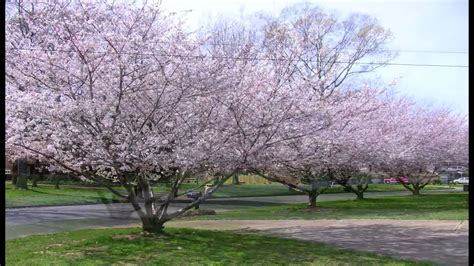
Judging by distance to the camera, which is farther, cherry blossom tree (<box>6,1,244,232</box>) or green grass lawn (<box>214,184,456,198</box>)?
green grass lawn (<box>214,184,456,198</box>)

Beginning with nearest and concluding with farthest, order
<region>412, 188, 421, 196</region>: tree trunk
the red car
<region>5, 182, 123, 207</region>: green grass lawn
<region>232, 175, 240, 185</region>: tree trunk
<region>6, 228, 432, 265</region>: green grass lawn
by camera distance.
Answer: <region>6, 228, 432, 265</region>: green grass lawn
<region>232, 175, 240, 185</region>: tree trunk
<region>5, 182, 123, 207</region>: green grass lawn
the red car
<region>412, 188, 421, 196</region>: tree trunk

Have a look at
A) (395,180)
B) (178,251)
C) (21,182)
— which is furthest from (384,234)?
(395,180)

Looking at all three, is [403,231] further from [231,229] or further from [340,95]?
[340,95]

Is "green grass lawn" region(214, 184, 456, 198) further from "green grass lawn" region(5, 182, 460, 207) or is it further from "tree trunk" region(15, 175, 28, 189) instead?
"tree trunk" region(15, 175, 28, 189)

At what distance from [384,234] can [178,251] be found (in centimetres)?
457

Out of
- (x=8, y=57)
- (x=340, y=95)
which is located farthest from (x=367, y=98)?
(x=8, y=57)

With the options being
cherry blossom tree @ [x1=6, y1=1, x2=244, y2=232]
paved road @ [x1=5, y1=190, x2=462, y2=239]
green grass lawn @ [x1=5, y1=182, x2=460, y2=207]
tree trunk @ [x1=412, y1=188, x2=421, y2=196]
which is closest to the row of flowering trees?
cherry blossom tree @ [x1=6, y1=1, x2=244, y2=232]

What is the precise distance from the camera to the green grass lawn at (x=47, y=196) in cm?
1602

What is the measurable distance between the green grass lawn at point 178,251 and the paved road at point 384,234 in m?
0.65

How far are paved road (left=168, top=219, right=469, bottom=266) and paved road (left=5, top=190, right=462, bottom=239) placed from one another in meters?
A: 1.64

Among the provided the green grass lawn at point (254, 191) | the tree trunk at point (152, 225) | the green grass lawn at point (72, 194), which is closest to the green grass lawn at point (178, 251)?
the tree trunk at point (152, 225)

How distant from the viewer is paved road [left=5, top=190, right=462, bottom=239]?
13.0 meters

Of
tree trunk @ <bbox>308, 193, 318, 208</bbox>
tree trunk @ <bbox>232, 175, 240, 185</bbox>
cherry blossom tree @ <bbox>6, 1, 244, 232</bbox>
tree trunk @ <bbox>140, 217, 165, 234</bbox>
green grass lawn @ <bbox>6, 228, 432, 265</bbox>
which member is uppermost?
cherry blossom tree @ <bbox>6, 1, 244, 232</bbox>

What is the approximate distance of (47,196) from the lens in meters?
17.5
